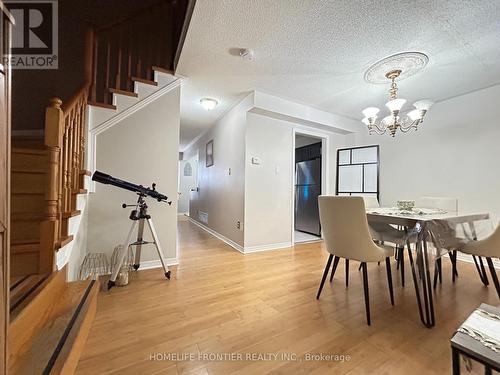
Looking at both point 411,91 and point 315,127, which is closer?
point 411,91

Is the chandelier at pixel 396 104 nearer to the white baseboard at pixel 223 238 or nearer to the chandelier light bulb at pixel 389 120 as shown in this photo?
the chandelier light bulb at pixel 389 120

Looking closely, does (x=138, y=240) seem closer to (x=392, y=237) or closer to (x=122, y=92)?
(x=122, y=92)

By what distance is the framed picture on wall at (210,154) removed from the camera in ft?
15.2

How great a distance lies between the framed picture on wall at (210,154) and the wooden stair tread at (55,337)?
359 centimetres

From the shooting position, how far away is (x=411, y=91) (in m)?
2.88

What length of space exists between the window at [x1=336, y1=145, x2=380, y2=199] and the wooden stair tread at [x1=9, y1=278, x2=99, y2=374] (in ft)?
13.4

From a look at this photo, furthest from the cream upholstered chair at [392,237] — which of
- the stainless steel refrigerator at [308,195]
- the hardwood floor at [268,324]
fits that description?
the stainless steel refrigerator at [308,195]

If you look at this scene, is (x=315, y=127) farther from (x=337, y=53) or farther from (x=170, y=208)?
(x=170, y=208)

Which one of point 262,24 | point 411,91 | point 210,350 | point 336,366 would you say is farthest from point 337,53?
point 210,350

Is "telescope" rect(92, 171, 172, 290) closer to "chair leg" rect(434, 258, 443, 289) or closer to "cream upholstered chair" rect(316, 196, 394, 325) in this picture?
"cream upholstered chair" rect(316, 196, 394, 325)

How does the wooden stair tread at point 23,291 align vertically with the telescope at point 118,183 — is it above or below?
below

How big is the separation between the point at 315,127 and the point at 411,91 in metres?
1.43

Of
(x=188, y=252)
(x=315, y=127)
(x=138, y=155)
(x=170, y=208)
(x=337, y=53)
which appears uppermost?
(x=337, y=53)

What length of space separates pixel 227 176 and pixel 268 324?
106 inches
